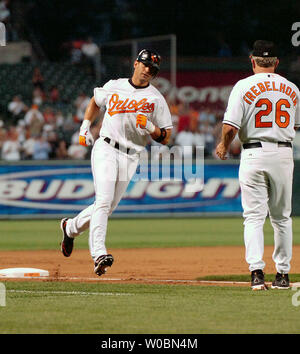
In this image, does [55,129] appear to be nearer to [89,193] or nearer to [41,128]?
[41,128]

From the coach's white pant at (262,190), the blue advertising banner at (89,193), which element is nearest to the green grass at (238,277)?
the coach's white pant at (262,190)

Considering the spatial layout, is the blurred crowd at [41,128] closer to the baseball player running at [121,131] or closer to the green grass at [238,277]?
the green grass at [238,277]

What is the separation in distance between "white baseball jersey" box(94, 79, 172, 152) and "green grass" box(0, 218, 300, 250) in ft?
17.6

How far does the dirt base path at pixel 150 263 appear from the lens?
30.8ft

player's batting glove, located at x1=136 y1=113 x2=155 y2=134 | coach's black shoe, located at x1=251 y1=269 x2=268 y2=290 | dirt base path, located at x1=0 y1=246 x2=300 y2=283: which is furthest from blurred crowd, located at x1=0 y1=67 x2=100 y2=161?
coach's black shoe, located at x1=251 y1=269 x2=268 y2=290

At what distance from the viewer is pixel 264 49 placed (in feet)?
24.1

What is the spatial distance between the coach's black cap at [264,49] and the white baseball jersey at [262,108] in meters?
0.18

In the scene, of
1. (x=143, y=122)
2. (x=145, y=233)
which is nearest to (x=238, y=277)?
(x=143, y=122)

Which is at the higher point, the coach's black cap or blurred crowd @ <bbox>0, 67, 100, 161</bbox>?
the coach's black cap

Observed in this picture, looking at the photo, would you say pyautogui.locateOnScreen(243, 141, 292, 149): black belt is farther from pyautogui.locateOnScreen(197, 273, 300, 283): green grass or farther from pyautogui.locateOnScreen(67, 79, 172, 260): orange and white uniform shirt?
pyautogui.locateOnScreen(197, 273, 300, 283): green grass

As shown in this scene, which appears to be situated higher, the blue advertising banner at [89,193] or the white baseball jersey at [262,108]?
the white baseball jersey at [262,108]

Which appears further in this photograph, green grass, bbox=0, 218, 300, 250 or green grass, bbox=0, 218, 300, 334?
green grass, bbox=0, 218, 300, 250

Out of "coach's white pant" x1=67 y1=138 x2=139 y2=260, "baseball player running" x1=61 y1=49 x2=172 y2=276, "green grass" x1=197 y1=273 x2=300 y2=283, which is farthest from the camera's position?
"green grass" x1=197 y1=273 x2=300 y2=283

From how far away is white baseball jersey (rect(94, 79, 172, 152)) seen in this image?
833cm
